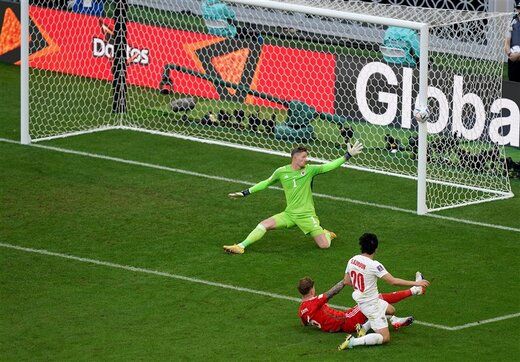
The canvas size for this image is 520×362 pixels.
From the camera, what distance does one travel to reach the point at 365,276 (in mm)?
16031

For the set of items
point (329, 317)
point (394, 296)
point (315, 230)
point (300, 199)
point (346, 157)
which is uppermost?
point (346, 157)

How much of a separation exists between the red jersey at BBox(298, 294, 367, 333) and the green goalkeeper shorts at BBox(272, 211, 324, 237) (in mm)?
3258

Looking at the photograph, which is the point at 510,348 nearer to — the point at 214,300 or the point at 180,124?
the point at 214,300

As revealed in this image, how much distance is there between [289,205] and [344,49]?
589 centimetres

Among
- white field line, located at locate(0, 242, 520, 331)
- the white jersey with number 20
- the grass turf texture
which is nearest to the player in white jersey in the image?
the white jersey with number 20

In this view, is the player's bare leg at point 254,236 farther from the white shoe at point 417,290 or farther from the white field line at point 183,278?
the white shoe at point 417,290

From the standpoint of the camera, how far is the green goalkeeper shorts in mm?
19688

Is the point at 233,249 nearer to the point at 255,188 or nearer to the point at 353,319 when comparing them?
the point at 255,188

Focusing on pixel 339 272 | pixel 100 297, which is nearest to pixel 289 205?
pixel 339 272

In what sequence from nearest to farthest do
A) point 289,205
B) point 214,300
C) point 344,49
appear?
point 214,300 < point 289,205 < point 344,49

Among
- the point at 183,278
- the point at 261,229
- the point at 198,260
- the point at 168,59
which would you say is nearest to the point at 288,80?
the point at 168,59

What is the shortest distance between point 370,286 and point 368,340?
61 centimetres

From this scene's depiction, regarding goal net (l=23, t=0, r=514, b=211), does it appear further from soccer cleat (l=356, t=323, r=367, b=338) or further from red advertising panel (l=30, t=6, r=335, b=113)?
soccer cleat (l=356, t=323, r=367, b=338)

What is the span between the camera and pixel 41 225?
20.7 metres
